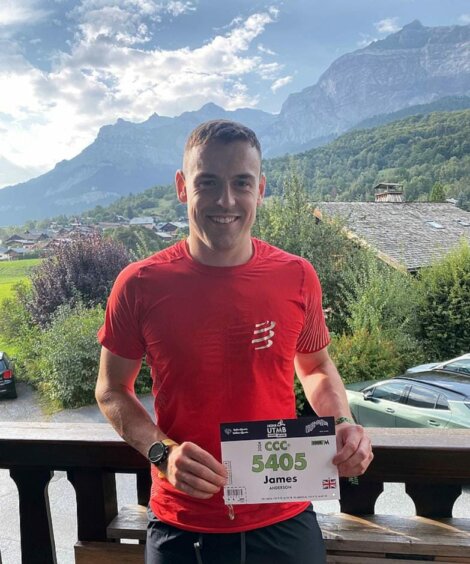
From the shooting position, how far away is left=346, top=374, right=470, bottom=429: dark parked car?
4129mm

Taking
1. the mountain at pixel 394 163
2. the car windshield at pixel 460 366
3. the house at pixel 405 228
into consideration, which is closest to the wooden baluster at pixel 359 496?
the car windshield at pixel 460 366

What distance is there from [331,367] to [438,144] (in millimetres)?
27988

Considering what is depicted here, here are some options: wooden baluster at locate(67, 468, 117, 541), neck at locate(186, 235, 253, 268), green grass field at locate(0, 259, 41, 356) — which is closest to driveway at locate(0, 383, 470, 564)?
wooden baluster at locate(67, 468, 117, 541)

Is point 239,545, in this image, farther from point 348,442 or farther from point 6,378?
point 6,378

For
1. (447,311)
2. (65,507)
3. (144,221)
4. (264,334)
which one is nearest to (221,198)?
(264,334)

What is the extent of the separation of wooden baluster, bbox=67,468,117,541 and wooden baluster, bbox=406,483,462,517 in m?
0.68

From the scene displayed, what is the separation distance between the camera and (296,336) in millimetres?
916

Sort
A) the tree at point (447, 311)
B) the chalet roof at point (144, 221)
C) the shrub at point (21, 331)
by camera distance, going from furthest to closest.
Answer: the chalet roof at point (144, 221) → the shrub at point (21, 331) → the tree at point (447, 311)

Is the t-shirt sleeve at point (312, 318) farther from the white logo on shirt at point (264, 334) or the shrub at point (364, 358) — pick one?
the shrub at point (364, 358)

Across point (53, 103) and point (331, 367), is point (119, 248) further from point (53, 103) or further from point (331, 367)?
point (331, 367)

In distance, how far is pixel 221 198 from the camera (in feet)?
2.88

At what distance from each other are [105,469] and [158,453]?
11.5 inches

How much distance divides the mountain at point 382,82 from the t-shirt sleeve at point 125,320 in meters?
78.9

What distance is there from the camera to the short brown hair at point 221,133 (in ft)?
2.89
